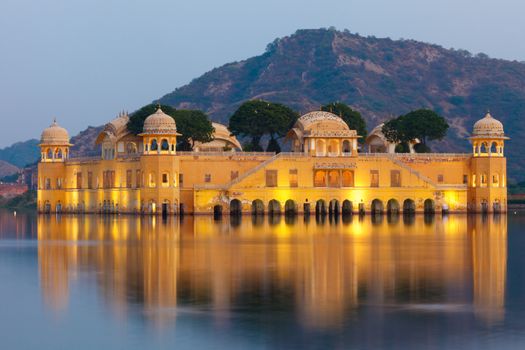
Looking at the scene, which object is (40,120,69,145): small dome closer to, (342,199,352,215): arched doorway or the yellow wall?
the yellow wall

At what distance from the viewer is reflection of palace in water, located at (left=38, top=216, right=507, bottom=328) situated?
2630 centimetres

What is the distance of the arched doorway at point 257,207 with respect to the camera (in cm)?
7753

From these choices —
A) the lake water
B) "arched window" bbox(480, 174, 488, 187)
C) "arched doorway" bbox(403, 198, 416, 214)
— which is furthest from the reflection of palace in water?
"arched window" bbox(480, 174, 488, 187)

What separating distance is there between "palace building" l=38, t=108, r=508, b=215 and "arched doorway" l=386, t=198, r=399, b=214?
8 centimetres

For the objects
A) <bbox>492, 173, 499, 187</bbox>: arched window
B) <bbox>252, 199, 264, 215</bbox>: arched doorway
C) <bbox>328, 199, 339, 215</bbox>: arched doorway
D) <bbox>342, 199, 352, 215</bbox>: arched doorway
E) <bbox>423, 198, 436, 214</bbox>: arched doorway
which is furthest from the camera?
<bbox>492, 173, 499, 187</bbox>: arched window

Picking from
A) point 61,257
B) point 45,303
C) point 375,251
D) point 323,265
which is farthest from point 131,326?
point 375,251

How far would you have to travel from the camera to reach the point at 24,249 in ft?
142

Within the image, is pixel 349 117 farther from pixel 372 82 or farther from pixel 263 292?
pixel 372 82

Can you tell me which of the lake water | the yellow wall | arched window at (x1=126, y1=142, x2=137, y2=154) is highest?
arched window at (x1=126, y1=142, x2=137, y2=154)

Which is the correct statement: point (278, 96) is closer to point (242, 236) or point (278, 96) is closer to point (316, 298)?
point (242, 236)

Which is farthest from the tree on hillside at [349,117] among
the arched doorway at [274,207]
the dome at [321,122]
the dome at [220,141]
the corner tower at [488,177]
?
the arched doorway at [274,207]

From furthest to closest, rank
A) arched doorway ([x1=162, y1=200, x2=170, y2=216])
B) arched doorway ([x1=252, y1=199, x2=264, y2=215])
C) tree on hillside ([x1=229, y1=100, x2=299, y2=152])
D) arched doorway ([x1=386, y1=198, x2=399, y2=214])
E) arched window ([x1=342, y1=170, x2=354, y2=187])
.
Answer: tree on hillside ([x1=229, y1=100, x2=299, y2=152]) < arched doorway ([x1=386, y1=198, x2=399, y2=214]) < arched window ([x1=342, y1=170, x2=354, y2=187]) < arched doorway ([x1=252, y1=199, x2=264, y2=215]) < arched doorway ([x1=162, y1=200, x2=170, y2=216])

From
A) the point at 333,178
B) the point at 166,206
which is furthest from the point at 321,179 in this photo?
the point at 166,206

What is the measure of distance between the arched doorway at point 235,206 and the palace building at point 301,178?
0.09 m
